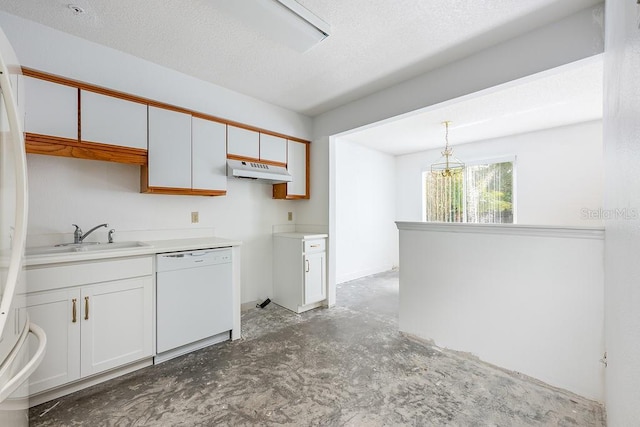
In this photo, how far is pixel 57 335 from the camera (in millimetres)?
1729

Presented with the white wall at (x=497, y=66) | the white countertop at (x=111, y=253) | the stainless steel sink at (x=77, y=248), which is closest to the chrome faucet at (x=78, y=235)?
the stainless steel sink at (x=77, y=248)

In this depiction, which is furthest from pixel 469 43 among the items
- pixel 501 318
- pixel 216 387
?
pixel 216 387

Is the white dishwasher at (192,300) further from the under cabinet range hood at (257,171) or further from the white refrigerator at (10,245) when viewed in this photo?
the white refrigerator at (10,245)

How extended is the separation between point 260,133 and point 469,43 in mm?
2240

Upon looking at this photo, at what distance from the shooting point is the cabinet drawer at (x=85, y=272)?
167 cm

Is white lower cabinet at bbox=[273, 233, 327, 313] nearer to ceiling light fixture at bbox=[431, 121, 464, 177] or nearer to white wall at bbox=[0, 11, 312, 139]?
white wall at bbox=[0, 11, 312, 139]

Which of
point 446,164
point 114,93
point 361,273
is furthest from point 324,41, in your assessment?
point 361,273

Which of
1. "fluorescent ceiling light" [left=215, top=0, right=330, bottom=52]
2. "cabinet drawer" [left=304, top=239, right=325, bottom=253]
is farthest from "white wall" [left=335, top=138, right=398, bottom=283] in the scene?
"fluorescent ceiling light" [left=215, top=0, right=330, bottom=52]

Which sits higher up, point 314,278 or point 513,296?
point 513,296

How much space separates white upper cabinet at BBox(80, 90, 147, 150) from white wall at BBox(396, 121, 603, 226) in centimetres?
526

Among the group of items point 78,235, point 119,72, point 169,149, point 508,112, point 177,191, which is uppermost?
point 508,112

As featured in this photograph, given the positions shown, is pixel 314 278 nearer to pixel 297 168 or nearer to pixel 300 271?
pixel 300 271

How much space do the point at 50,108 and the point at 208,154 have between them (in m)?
1.16

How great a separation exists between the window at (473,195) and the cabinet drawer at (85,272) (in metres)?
4.87
